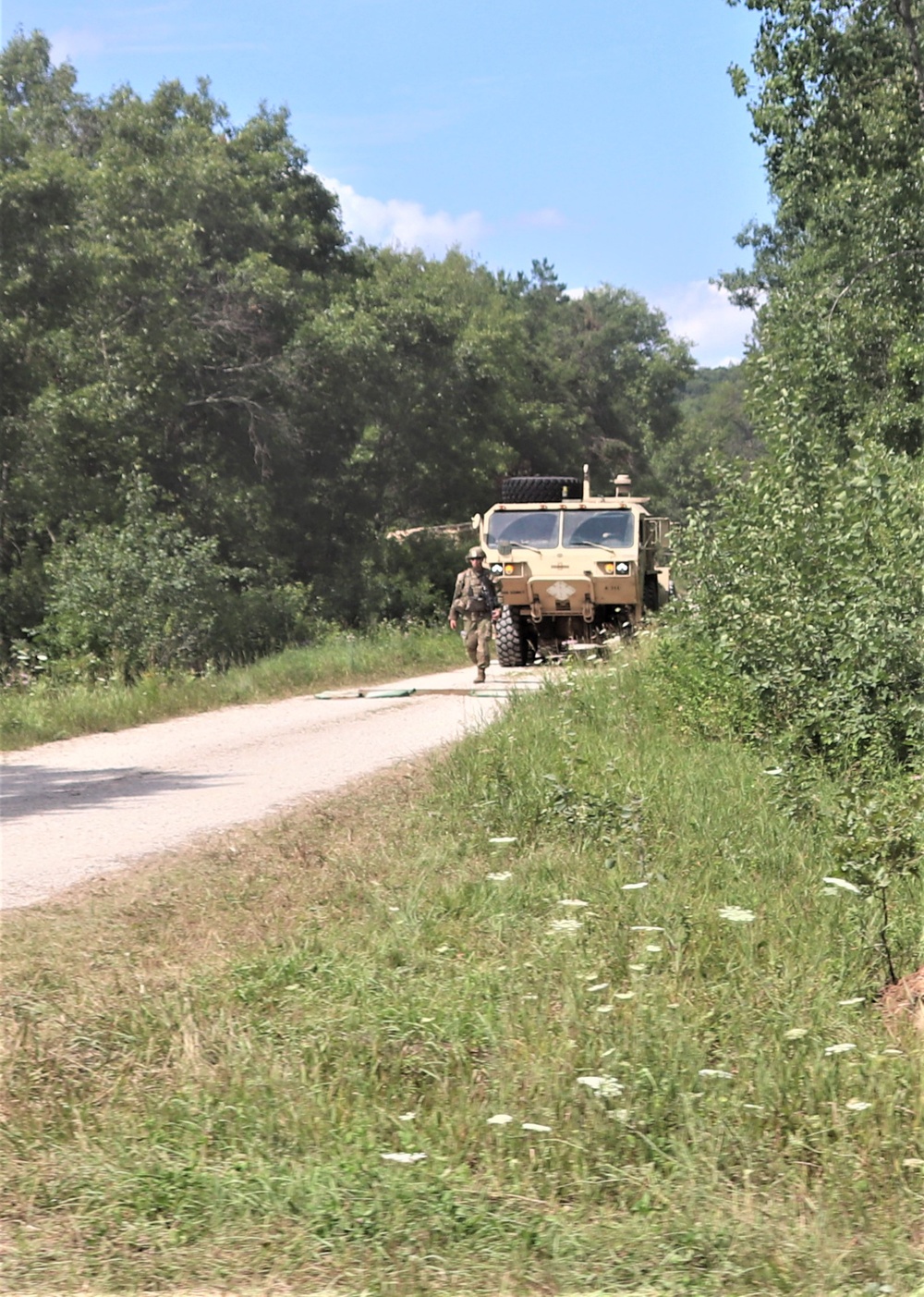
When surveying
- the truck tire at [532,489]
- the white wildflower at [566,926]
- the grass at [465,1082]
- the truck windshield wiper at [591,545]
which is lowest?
the grass at [465,1082]

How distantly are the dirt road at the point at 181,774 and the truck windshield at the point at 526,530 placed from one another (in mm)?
5354

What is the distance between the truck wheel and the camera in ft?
70.7

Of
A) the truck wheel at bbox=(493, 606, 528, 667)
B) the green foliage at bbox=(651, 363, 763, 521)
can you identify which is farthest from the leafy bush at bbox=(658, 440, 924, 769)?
the green foliage at bbox=(651, 363, 763, 521)

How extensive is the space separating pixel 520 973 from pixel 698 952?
687 mm

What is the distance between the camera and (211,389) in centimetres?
3288

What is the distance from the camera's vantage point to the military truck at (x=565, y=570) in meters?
21.8

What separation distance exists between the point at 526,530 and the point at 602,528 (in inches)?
40.3

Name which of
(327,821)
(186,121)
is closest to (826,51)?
(327,821)

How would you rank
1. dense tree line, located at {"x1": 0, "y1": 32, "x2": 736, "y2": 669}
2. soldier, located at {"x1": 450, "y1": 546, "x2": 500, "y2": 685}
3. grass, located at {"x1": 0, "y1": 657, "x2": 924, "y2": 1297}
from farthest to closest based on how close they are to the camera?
dense tree line, located at {"x1": 0, "y1": 32, "x2": 736, "y2": 669}
soldier, located at {"x1": 450, "y1": 546, "x2": 500, "y2": 685}
grass, located at {"x1": 0, "y1": 657, "x2": 924, "y2": 1297}

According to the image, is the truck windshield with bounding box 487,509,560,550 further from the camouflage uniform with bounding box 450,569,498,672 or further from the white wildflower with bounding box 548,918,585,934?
the white wildflower with bounding box 548,918,585,934

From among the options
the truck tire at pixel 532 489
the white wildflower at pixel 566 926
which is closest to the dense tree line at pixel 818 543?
the white wildflower at pixel 566 926

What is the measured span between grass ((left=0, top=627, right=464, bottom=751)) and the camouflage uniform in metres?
1.88

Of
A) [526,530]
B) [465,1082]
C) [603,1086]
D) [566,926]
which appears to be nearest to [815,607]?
[566,926]

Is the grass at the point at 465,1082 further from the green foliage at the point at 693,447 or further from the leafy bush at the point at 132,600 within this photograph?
the green foliage at the point at 693,447
